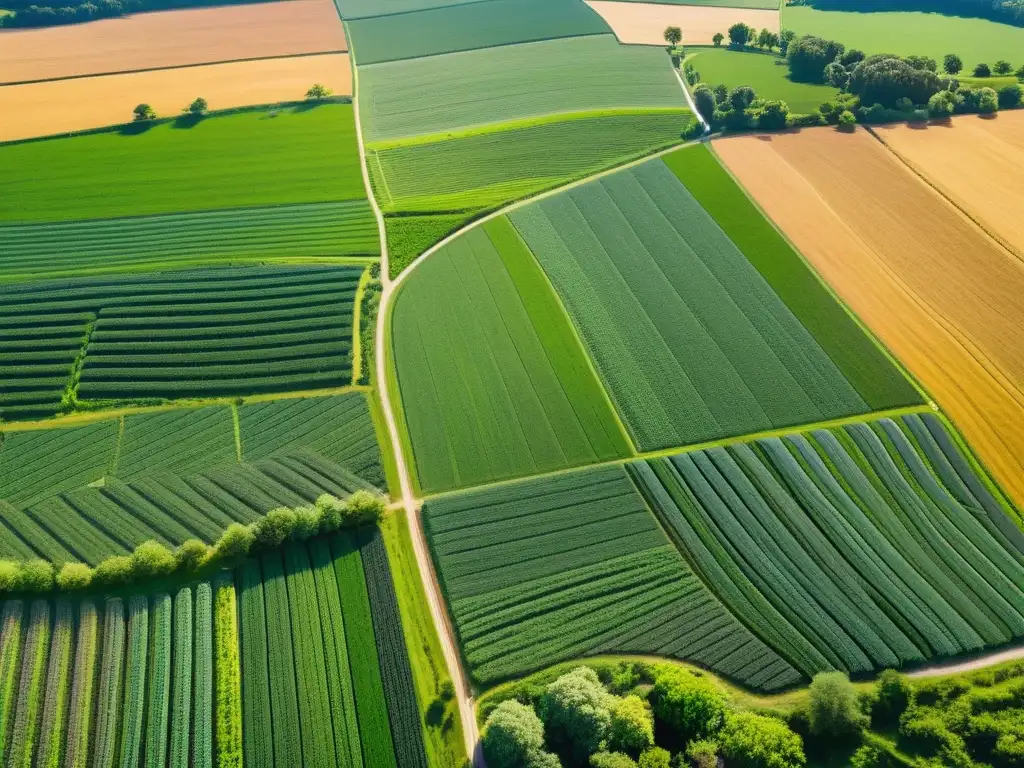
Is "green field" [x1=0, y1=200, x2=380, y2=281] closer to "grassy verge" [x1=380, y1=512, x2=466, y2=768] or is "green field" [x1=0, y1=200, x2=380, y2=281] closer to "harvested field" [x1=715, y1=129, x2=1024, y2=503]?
"grassy verge" [x1=380, y1=512, x2=466, y2=768]

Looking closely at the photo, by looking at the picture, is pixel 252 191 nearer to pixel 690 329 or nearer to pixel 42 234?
pixel 42 234

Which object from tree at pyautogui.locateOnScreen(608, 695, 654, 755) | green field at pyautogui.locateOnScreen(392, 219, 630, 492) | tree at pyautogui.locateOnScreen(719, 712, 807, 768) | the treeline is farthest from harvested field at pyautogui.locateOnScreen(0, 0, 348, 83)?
tree at pyautogui.locateOnScreen(719, 712, 807, 768)

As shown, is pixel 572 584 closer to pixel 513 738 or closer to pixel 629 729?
pixel 629 729

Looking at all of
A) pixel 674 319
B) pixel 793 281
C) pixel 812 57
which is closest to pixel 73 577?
pixel 674 319

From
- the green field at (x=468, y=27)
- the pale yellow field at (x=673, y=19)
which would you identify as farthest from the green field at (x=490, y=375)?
the pale yellow field at (x=673, y=19)

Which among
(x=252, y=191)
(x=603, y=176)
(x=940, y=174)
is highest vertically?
(x=252, y=191)

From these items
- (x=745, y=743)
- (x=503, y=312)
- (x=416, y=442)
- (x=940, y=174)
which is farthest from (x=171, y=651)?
(x=940, y=174)
